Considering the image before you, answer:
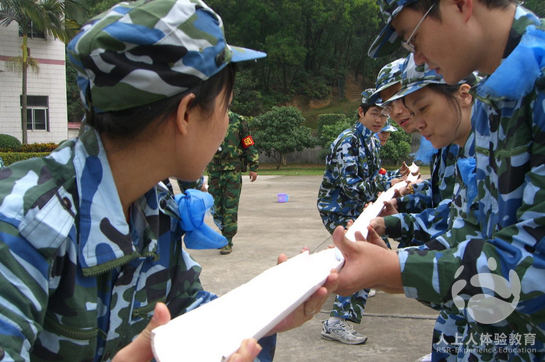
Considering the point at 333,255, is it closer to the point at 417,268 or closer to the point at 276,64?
the point at 417,268

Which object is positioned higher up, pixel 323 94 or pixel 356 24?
pixel 356 24

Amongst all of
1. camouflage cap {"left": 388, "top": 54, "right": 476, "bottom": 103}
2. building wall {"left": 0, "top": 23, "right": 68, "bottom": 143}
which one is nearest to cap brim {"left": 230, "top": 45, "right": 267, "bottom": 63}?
camouflage cap {"left": 388, "top": 54, "right": 476, "bottom": 103}

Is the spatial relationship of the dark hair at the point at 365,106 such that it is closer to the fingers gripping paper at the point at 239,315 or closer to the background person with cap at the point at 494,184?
the background person with cap at the point at 494,184

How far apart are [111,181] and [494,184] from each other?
1163 mm

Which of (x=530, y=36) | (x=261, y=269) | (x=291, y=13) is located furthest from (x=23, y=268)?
(x=291, y=13)

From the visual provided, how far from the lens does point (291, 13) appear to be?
37438mm

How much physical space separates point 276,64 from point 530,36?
38.4 meters

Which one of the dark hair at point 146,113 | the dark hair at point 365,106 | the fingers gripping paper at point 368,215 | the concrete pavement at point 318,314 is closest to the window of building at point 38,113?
the concrete pavement at point 318,314

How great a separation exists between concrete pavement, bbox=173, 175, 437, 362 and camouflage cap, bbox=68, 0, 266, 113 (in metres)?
2.65

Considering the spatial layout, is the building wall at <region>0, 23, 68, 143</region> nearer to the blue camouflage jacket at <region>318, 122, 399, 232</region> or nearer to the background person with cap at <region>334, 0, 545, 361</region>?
the blue camouflage jacket at <region>318, 122, 399, 232</region>

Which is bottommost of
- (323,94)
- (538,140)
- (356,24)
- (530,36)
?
(323,94)

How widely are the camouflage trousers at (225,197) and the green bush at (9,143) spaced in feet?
52.2

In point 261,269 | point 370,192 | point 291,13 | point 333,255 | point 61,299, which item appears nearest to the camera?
point 61,299

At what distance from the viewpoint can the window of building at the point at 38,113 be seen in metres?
23.3
